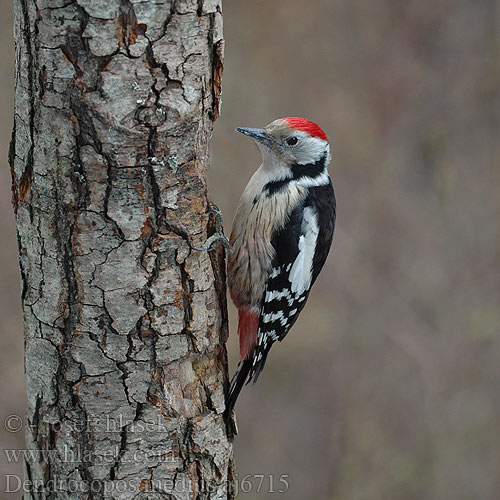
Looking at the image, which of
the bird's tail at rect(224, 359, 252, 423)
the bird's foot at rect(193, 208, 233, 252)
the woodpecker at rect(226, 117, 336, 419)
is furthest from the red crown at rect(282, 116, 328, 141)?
the bird's tail at rect(224, 359, 252, 423)

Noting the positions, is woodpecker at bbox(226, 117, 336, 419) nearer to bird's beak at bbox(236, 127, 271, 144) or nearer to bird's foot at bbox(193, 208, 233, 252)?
bird's beak at bbox(236, 127, 271, 144)

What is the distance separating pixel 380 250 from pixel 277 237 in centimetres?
282

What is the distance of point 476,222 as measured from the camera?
217 inches

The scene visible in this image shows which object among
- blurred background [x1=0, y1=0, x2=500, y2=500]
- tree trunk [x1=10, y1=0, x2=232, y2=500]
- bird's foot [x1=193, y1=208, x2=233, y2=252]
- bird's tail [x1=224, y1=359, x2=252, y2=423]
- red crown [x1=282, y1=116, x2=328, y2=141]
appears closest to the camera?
tree trunk [x1=10, y1=0, x2=232, y2=500]

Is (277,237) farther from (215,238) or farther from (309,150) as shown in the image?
(215,238)

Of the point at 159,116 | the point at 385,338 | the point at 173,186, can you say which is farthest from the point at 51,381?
the point at 385,338

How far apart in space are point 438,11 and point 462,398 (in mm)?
3409

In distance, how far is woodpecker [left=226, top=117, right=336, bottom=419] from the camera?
2.92 meters

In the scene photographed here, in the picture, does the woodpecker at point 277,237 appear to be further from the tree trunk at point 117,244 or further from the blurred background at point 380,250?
the blurred background at point 380,250

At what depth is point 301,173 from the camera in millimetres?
3100

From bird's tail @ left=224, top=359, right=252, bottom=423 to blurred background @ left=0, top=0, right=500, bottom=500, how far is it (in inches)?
92.3

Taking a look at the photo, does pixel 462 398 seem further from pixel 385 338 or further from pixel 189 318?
pixel 189 318

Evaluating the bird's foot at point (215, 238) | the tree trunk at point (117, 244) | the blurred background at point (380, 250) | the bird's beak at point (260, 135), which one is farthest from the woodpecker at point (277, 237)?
the blurred background at point (380, 250)

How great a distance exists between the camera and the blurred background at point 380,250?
500cm
